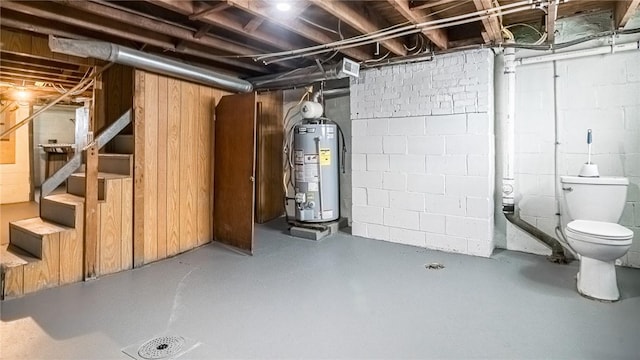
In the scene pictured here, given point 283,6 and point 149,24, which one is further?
point 149,24

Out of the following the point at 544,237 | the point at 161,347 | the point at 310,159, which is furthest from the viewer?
the point at 310,159

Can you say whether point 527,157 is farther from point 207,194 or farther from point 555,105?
point 207,194

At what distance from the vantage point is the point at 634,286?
8.73ft

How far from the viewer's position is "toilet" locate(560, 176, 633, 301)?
92.8 inches

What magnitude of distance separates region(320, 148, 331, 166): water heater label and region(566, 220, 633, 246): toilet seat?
103 inches

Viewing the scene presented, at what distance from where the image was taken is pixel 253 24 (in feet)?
9.76

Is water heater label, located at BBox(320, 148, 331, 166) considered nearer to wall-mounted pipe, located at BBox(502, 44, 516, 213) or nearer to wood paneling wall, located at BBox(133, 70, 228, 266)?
wood paneling wall, located at BBox(133, 70, 228, 266)

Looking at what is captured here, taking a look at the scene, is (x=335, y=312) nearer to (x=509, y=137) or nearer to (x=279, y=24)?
(x=279, y=24)

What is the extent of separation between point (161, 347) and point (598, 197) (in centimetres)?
334

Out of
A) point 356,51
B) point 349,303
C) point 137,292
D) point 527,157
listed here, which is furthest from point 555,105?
point 137,292

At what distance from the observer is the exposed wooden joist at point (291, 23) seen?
245 centimetres

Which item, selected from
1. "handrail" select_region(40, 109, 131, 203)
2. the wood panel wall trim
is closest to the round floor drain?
the wood panel wall trim

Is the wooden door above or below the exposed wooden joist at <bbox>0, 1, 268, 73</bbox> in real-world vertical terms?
below

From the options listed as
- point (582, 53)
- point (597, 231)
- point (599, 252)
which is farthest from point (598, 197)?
point (582, 53)
